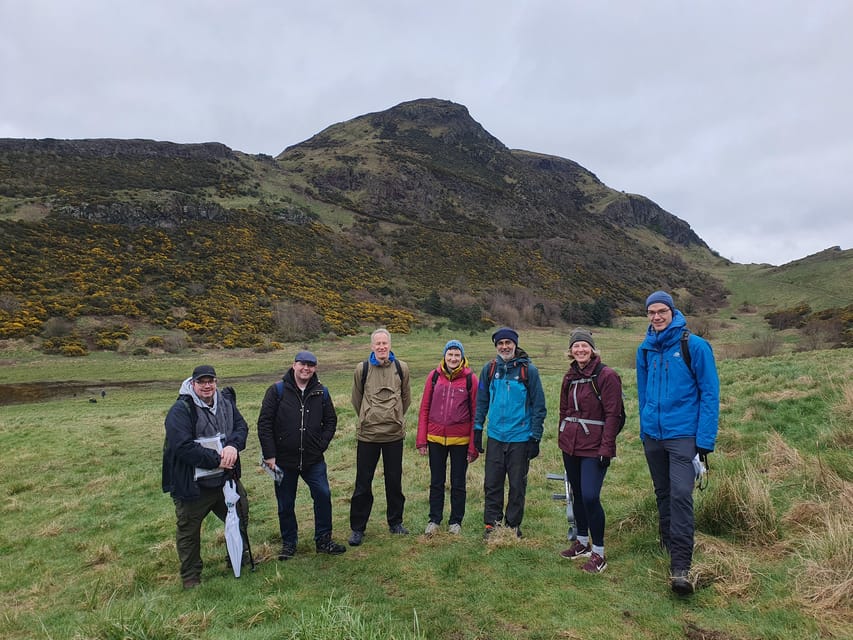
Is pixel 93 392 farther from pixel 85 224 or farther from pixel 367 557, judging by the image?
pixel 85 224

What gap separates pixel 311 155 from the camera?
105 metres

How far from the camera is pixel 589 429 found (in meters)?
4.57

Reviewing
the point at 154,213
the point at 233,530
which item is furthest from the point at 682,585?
the point at 154,213

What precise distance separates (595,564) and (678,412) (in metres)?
1.63

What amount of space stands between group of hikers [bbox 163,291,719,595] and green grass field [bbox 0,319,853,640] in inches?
14.0

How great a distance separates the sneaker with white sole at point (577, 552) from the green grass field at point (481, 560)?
0.55ft

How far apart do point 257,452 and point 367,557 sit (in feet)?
26.6

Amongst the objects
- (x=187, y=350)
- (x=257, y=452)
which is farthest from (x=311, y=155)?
(x=257, y=452)

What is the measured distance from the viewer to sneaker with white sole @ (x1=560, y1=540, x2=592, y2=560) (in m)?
4.76

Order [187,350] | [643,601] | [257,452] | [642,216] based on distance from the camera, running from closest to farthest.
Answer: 1. [643,601]
2. [257,452]
3. [187,350]
4. [642,216]

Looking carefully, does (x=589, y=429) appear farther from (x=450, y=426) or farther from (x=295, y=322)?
(x=295, y=322)

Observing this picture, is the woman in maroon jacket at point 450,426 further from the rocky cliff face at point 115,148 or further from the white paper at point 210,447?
the rocky cliff face at point 115,148

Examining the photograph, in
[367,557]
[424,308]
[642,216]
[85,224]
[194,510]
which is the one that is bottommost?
[367,557]

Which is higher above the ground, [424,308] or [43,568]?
[424,308]
